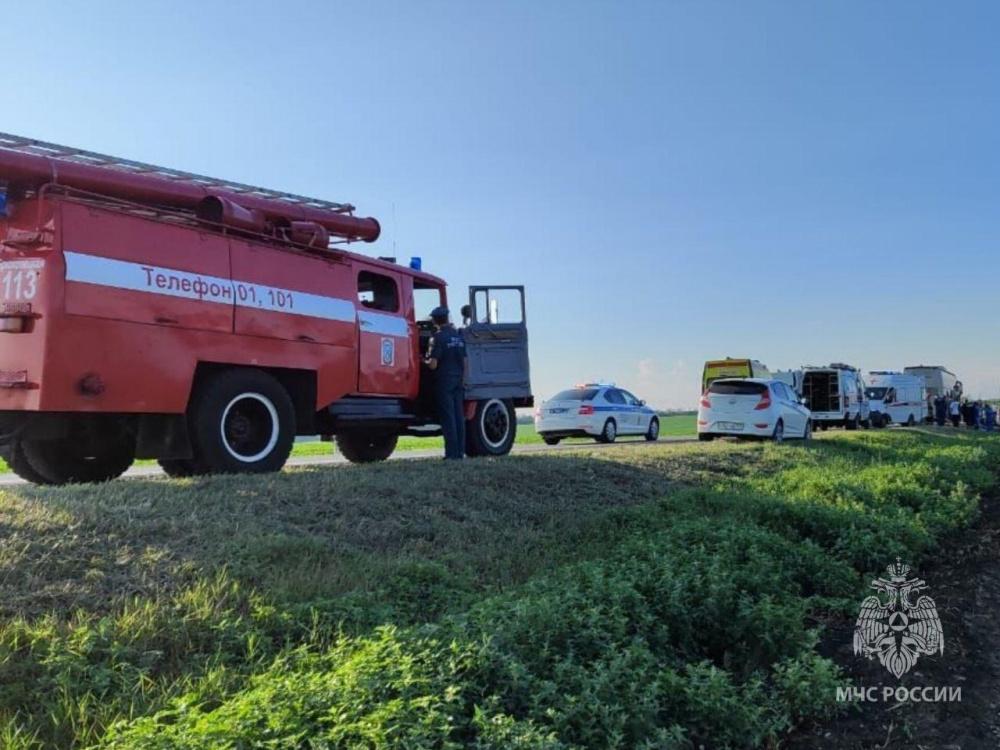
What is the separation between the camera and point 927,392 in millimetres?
50656

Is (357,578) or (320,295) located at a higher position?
(320,295)

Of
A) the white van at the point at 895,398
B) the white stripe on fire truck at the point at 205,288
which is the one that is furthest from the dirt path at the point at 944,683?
the white van at the point at 895,398

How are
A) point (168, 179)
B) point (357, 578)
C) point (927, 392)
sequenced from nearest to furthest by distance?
point (357, 578)
point (168, 179)
point (927, 392)

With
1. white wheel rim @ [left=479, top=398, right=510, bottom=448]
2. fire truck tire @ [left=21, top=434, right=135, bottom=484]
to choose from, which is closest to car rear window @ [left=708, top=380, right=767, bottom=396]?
white wheel rim @ [left=479, top=398, right=510, bottom=448]

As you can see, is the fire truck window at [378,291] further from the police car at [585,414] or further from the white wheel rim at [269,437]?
the police car at [585,414]

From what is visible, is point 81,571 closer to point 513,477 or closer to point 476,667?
point 476,667

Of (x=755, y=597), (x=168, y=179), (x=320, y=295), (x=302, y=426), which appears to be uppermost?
Answer: (x=168, y=179)

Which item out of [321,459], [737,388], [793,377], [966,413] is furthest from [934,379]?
[321,459]

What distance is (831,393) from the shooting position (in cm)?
3188

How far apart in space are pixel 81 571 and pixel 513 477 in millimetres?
4961

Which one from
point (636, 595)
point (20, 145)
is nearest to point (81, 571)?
point (636, 595)

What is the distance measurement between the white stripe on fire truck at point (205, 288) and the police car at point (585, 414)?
40.0 ft

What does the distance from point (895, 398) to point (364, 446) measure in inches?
1440

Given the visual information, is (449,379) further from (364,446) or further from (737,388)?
(737,388)
